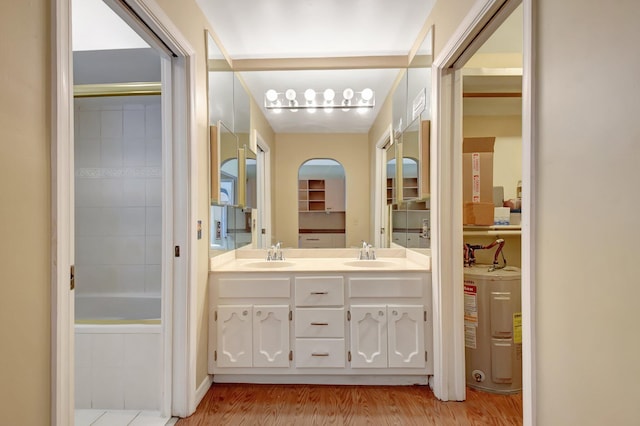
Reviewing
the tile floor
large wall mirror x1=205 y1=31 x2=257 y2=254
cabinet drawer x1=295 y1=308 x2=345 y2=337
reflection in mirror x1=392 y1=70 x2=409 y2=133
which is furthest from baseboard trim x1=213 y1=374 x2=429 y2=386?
reflection in mirror x1=392 y1=70 x2=409 y2=133

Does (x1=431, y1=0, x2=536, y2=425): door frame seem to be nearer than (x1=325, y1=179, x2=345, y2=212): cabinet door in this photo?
Yes

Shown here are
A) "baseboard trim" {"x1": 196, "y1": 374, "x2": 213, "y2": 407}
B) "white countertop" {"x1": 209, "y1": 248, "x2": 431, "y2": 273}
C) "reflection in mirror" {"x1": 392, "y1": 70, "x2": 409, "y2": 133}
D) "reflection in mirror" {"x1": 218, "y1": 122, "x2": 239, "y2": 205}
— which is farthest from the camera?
"reflection in mirror" {"x1": 392, "y1": 70, "x2": 409, "y2": 133}

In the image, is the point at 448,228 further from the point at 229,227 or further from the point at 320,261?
the point at 229,227

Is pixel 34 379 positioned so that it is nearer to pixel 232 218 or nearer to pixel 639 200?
pixel 639 200

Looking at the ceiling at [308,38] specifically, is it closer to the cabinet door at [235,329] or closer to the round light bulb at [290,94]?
the round light bulb at [290,94]

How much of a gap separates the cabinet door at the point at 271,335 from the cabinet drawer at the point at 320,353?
0.29 ft

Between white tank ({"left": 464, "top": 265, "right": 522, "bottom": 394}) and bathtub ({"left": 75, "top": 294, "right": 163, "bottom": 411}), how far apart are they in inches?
76.8

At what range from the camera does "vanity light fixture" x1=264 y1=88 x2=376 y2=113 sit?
111 inches

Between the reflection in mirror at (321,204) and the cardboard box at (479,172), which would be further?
the reflection in mirror at (321,204)

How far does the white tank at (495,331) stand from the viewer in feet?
6.95

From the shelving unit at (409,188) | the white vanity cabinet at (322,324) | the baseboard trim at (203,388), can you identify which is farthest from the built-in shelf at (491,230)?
the baseboard trim at (203,388)

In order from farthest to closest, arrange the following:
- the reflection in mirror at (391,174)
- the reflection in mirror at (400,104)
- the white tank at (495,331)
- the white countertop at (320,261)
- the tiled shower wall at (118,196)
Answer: the tiled shower wall at (118,196), the reflection in mirror at (391,174), the reflection in mirror at (400,104), the white countertop at (320,261), the white tank at (495,331)

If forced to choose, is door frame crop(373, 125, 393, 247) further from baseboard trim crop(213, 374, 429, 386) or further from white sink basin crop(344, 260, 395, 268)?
baseboard trim crop(213, 374, 429, 386)

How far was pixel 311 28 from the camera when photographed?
2270mm
